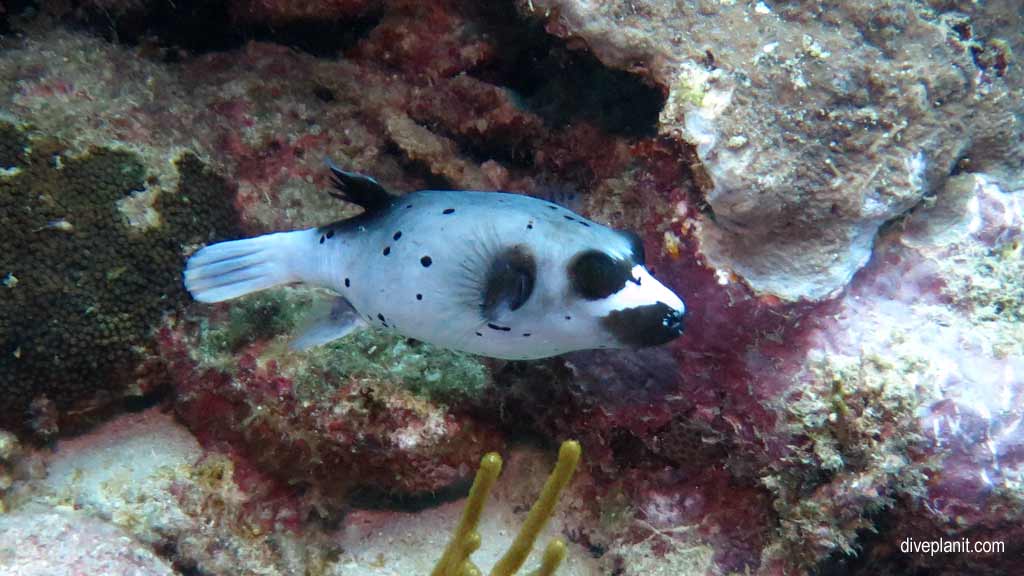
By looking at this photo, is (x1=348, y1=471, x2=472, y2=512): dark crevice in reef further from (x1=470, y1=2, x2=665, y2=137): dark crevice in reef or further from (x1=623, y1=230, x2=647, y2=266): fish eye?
(x1=470, y1=2, x2=665, y2=137): dark crevice in reef

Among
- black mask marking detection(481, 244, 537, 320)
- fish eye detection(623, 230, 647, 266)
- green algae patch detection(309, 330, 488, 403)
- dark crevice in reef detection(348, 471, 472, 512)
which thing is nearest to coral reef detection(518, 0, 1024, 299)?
fish eye detection(623, 230, 647, 266)

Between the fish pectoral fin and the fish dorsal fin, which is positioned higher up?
the fish dorsal fin

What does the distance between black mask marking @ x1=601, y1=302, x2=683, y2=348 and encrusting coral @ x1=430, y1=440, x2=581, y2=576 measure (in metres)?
0.50

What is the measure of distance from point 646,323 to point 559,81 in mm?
2185

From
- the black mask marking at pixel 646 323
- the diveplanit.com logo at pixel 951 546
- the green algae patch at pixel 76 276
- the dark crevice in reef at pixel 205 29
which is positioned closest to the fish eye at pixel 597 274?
the black mask marking at pixel 646 323

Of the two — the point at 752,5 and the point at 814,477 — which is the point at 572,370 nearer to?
the point at 814,477

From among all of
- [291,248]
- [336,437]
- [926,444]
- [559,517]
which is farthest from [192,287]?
[926,444]

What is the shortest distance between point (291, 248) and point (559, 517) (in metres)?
2.25

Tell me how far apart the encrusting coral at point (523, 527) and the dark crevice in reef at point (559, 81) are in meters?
1.97

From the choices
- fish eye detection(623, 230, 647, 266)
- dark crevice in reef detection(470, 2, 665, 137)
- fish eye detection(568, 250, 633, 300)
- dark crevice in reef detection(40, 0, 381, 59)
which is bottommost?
fish eye detection(568, 250, 633, 300)

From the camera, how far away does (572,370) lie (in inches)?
133

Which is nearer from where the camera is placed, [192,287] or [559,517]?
[192,287]

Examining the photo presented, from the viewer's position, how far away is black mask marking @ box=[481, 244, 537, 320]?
102 inches

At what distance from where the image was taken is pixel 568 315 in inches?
103
